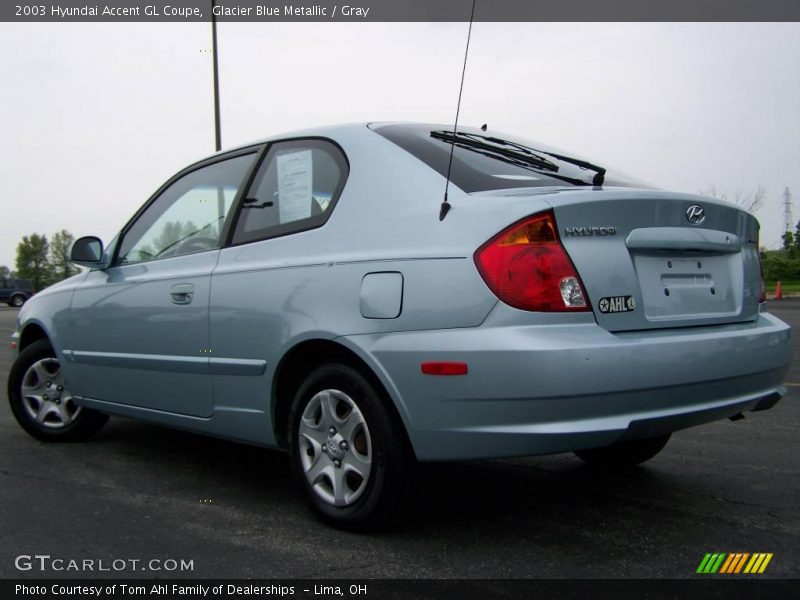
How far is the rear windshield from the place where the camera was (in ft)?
10.7

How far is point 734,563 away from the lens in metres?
2.85

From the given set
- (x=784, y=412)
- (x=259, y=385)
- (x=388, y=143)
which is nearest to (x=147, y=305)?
(x=259, y=385)

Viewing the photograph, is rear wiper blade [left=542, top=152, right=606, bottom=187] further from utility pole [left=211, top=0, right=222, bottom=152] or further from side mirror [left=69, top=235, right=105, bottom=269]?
utility pole [left=211, top=0, right=222, bottom=152]

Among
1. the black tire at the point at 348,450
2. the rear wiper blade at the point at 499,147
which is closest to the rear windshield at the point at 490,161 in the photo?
the rear wiper blade at the point at 499,147

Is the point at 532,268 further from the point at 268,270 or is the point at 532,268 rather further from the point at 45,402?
the point at 45,402

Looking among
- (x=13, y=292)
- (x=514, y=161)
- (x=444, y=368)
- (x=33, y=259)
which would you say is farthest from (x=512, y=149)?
(x=33, y=259)

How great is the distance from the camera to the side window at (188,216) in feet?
13.5

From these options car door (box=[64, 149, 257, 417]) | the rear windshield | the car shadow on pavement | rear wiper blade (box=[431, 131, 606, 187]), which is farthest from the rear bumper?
car door (box=[64, 149, 257, 417])

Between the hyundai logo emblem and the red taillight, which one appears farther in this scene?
the hyundai logo emblem

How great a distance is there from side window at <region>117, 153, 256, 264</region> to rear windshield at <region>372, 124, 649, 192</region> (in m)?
0.92

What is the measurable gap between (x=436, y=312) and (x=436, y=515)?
101 centimetres
